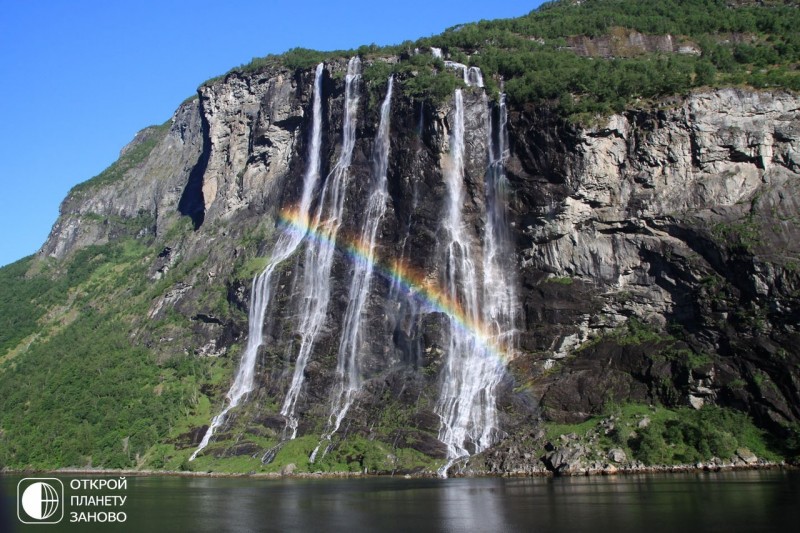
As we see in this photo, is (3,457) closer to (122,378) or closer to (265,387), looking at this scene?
(122,378)

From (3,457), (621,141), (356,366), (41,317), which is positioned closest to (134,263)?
(41,317)

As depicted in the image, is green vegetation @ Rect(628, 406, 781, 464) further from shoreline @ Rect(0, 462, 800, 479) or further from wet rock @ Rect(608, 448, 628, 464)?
wet rock @ Rect(608, 448, 628, 464)

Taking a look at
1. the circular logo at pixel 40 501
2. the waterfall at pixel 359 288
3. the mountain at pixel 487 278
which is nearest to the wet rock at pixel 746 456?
the mountain at pixel 487 278

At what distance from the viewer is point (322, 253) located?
89.4m

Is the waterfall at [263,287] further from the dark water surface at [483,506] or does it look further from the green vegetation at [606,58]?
the dark water surface at [483,506]

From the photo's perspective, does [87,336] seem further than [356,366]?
Yes

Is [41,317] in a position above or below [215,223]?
below

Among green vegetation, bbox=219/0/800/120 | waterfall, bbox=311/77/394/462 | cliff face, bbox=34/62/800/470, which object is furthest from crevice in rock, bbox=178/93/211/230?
waterfall, bbox=311/77/394/462

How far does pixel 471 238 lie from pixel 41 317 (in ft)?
316

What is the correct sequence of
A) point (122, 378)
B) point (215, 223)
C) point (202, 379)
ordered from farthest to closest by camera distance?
point (215, 223)
point (122, 378)
point (202, 379)

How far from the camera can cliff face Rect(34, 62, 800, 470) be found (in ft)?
213

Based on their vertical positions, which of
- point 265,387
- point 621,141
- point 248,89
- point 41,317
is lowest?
point 265,387

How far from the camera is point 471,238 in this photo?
82125 millimetres

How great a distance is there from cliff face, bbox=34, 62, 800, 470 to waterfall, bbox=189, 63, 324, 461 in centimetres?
178
